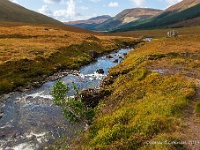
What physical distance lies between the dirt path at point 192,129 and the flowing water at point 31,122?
11.0 meters

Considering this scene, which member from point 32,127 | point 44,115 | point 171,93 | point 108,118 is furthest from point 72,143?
point 171,93

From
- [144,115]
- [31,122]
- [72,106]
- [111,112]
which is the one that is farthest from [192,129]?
[31,122]

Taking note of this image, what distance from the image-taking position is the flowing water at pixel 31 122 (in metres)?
25.1

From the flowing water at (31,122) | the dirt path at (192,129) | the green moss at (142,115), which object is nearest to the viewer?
the dirt path at (192,129)

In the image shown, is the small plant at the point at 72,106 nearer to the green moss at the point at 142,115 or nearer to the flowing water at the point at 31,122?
the green moss at the point at 142,115

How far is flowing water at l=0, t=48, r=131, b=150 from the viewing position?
25141 mm

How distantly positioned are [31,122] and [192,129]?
18250mm

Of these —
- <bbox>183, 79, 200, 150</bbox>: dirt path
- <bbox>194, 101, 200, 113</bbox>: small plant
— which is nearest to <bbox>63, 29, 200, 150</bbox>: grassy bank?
<bbox>183, 79, 200, 150</bbox>: dirt path

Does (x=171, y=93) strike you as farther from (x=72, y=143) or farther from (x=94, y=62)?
(x=94, y=62)

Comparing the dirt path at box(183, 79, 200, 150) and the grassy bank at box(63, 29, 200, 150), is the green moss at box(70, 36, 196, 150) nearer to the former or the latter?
the grassy bank at box(63, 29, 200, 150)

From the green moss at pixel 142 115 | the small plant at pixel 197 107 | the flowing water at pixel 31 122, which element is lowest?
the flowing water at pixel 31 122

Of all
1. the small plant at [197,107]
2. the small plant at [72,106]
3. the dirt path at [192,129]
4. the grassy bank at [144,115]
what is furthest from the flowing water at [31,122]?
the small plant at [197,107]

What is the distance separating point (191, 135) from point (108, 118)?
28.1 ft

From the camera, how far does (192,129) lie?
2023 cm
